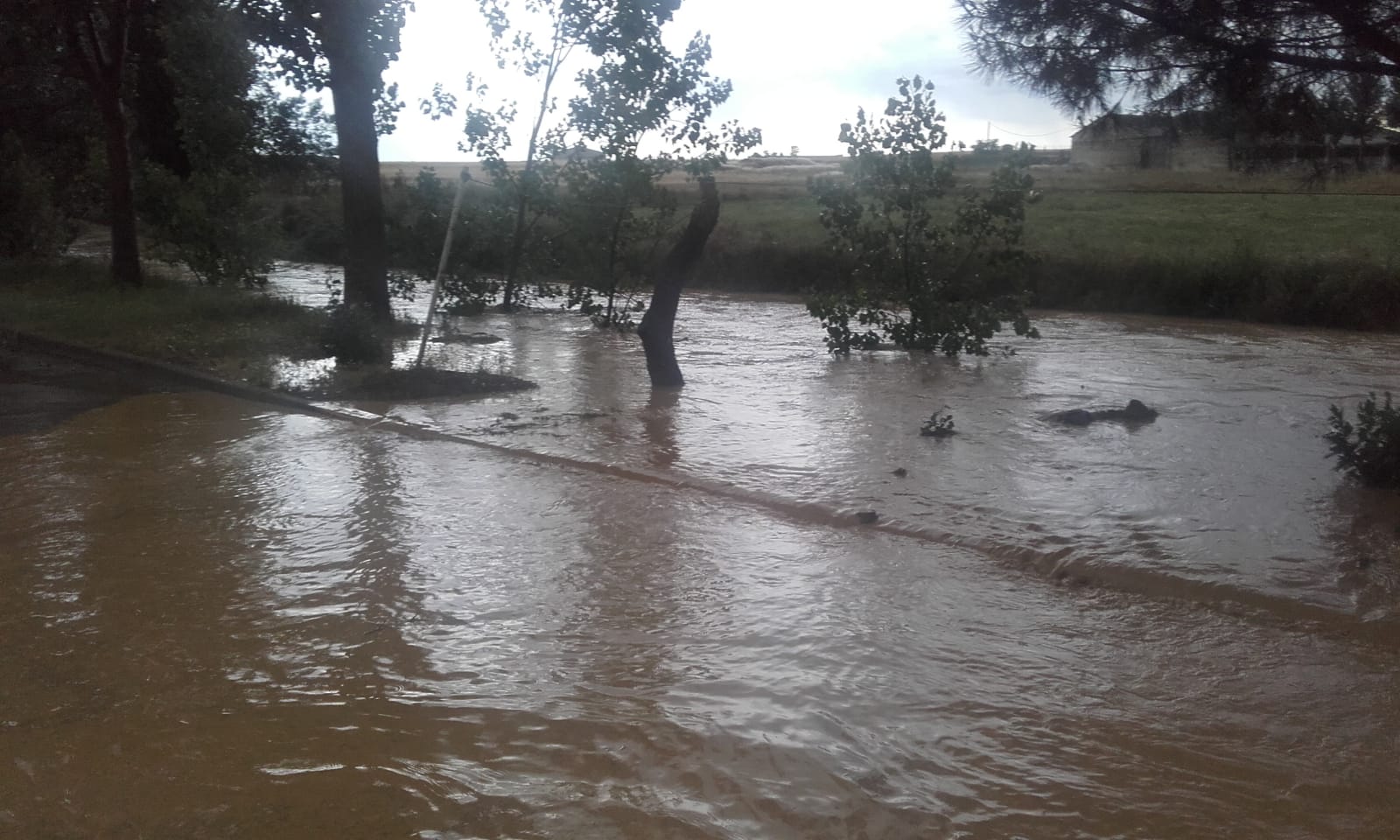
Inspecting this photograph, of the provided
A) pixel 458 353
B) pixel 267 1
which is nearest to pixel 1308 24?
pixel 458 353

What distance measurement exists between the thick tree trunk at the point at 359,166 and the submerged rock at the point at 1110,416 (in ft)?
31.4

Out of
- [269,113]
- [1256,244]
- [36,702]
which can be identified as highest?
[269,113]

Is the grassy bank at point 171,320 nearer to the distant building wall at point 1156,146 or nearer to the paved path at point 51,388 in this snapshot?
the paved path at point 51,388

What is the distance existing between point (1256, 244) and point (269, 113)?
1934 centimetres

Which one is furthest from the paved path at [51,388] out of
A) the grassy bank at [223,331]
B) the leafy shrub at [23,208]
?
the leafy shrub at [23,208]

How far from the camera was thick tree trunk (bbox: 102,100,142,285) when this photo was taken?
2169 centimetres

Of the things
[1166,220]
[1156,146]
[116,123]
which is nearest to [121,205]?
[116,123]

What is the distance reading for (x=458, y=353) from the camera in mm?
16266

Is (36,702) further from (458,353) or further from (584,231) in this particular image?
(584,231)

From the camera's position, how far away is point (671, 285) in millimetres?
12828

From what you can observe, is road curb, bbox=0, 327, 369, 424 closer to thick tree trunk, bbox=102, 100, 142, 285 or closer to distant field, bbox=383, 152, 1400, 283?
thick tree trunk, bbox=102, 100, 142, 285

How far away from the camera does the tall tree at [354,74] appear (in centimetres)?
1581

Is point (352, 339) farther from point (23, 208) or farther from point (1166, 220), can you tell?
point (1166, 220)

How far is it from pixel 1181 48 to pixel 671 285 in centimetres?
573
